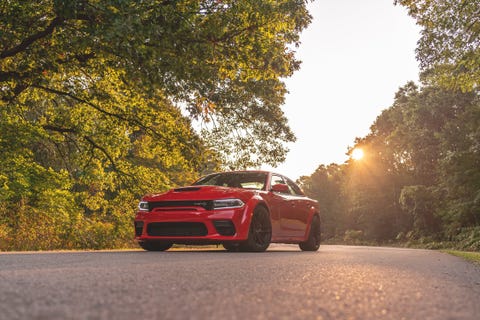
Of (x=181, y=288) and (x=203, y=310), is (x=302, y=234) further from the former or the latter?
(x=203, y=310)

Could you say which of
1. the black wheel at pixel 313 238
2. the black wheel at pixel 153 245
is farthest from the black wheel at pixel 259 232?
the black wheel at pixel 313 238

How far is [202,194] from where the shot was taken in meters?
8.79

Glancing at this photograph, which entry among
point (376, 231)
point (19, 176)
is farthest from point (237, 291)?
point (376, 231)

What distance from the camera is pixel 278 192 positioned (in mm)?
10188

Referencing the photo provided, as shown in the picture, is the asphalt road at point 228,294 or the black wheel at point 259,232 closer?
the asphalt road at point 228,294

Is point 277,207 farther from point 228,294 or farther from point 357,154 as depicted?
point 357,154

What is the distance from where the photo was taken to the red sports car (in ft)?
28.2

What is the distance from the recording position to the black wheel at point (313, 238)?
37.4 feet

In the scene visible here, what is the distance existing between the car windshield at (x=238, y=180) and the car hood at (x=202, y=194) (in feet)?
3.13

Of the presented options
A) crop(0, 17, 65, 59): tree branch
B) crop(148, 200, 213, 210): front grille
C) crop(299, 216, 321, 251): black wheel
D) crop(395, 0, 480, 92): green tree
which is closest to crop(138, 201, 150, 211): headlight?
crop(148, 200, 213, 210): front grille

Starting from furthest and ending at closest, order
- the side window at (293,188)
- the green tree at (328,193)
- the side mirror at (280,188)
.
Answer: the green tree at (328,193) → the side window at (293,188) → the side mirror at (280,188)

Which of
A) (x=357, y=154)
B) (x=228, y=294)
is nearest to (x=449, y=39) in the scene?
(x=228, y=294)

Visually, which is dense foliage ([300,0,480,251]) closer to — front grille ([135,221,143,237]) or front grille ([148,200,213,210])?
front grille ([148,200,213,210])

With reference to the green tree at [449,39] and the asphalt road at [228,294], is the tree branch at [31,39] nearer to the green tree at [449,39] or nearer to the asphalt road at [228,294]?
the asphalt road at [228,294]
